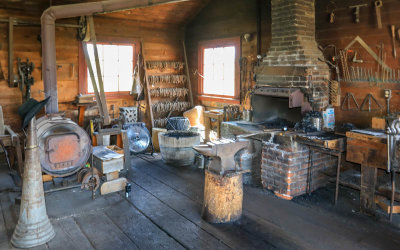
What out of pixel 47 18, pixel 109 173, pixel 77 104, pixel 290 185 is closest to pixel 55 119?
pixel 109 173

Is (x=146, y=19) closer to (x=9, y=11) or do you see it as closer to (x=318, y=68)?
(x=9, y=11)

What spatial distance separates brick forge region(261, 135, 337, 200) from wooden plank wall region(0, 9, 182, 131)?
387 centimetres

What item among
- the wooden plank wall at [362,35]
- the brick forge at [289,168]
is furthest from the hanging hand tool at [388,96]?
the brick forge at [289,168]

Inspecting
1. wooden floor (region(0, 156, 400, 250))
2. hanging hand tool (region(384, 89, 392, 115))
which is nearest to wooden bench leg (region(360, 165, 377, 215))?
wooden floor (region(0, 156, 400, 250))

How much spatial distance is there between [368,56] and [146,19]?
Result: 15.2 ft

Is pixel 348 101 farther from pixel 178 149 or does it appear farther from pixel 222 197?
pixel 178 149

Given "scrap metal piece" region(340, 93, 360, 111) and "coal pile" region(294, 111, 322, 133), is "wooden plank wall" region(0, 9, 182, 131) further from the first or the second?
"scrap metal piece" region(340, 93, 360, 111)

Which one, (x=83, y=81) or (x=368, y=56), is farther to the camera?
(x=83, y=81)

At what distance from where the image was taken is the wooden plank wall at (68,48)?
20.2 feet

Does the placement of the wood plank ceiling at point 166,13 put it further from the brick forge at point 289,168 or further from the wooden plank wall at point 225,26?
the brick forge at point 289,168

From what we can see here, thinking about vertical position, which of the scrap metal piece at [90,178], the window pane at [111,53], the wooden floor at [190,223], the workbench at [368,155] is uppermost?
the window pane at [111,53]

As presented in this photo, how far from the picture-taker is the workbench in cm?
376

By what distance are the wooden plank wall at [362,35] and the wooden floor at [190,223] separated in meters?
1.28

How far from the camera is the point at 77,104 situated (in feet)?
22.1
